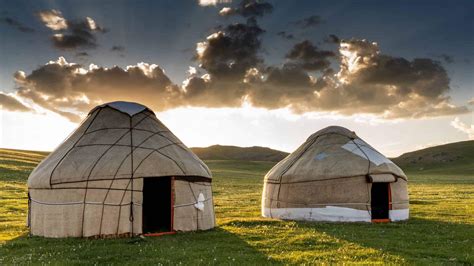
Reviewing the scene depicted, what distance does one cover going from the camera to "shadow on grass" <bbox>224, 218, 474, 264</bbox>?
12.2 metres

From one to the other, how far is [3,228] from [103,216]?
5.36m

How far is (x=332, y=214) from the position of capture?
18.6 metres

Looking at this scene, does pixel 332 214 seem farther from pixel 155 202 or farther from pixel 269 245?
pixel 155 202

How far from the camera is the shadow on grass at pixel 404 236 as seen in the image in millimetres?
12205

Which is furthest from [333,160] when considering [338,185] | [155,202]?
[155,202]

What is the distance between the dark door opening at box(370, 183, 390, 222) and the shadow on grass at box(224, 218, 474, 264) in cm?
110

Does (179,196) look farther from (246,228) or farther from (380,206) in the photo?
(380,206)

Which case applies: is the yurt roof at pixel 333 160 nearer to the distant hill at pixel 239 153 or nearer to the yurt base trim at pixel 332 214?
the yurt base trim at pixel 332 214

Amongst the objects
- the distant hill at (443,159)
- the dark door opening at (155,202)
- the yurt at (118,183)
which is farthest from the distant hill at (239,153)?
the yurt at (118,183)

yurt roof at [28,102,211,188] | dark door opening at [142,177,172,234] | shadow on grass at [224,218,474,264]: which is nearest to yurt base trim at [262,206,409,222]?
shadow on grass at [224,218,474,264]

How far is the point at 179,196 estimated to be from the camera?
15273 mm

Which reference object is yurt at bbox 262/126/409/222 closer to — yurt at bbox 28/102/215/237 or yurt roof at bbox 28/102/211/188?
yurt at bbox 28/102/215/237

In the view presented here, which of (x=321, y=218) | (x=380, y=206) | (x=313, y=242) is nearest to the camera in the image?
(x=313, y=242)

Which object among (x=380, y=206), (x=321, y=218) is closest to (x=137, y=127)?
(x=321, y=218)
